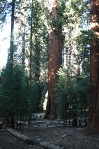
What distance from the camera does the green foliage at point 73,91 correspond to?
19922 millimetres

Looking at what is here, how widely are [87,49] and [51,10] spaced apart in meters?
11.3

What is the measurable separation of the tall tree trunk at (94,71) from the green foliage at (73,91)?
8.18ft

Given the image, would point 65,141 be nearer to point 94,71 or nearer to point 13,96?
point 94,71

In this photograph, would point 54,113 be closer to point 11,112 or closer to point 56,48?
point 56,48

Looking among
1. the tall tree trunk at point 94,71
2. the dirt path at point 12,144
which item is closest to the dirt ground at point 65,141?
the dirt path at point 12,144

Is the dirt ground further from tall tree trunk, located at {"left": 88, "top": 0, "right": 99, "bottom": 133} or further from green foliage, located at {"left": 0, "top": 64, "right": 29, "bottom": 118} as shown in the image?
green foliage, located at {"left": 0, "top": 64, "right": 29, "bottom": 118}

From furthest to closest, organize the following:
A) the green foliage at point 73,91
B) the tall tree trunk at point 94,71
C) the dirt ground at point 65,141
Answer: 1. the green foliage at point 73,91
2. the tall tree trunk at point 94,71
3. the dirt ground at point 65,141

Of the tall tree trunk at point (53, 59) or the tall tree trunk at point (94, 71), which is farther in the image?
the tall tree trunk at point (53, 59)

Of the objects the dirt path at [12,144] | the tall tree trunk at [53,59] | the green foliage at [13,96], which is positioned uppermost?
the tall tree trunk at [53,59]

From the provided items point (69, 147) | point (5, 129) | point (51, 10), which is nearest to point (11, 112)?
point (5, 129)

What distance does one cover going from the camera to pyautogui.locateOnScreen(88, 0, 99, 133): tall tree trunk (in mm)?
16062

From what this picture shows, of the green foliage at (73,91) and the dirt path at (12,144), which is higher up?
the green foliage at (73,91)

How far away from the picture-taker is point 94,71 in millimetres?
16719

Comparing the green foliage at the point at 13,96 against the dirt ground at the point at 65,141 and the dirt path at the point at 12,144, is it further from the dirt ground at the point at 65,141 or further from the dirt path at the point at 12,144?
the dirt path at the point at 12,144
